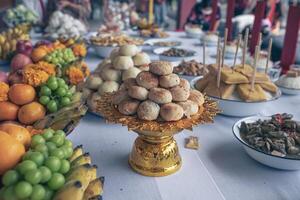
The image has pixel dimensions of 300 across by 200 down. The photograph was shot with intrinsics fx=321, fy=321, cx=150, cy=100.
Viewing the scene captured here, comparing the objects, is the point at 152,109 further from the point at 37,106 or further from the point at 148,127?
the point at 37,106

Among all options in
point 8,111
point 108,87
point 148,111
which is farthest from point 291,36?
point 8,111

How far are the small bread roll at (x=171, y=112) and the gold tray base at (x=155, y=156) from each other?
0.05 m

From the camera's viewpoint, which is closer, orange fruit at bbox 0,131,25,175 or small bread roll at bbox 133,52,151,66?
orange fruit at bbox 0,131,25,175

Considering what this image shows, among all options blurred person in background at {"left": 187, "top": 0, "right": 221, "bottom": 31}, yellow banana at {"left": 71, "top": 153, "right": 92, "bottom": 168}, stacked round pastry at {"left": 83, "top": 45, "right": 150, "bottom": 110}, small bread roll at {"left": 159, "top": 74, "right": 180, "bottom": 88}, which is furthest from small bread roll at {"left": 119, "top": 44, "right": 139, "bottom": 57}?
blurred person in background at {"left": 187, "top": 0, "right": 221, "bottom": 31}

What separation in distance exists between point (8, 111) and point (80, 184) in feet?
1.16

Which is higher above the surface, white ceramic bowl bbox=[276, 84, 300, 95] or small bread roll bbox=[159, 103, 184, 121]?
small bread roll bbox=[159, 103, 184, 121]

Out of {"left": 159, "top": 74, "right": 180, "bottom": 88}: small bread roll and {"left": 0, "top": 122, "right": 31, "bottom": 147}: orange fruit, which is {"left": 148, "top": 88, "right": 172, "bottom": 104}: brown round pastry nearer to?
{"left": 159, "top": 74, "right": 180, "bottom": 88}: small bread roll

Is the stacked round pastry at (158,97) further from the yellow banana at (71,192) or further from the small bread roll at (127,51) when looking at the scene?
the small bread roll at (127,51)

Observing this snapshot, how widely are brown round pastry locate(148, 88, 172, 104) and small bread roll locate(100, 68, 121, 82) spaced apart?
0.93ft

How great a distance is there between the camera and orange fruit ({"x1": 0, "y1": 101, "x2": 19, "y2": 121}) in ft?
2.23

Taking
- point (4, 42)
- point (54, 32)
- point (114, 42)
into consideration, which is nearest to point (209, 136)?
point (114, 42)

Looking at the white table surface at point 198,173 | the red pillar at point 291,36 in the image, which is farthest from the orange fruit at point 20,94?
the red pillar at point 291,36

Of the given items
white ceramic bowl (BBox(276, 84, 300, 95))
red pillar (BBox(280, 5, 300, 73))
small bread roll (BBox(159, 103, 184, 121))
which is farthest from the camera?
red pillar (BBox(280, 5, 300, 73))

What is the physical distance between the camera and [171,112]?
0.54 m
